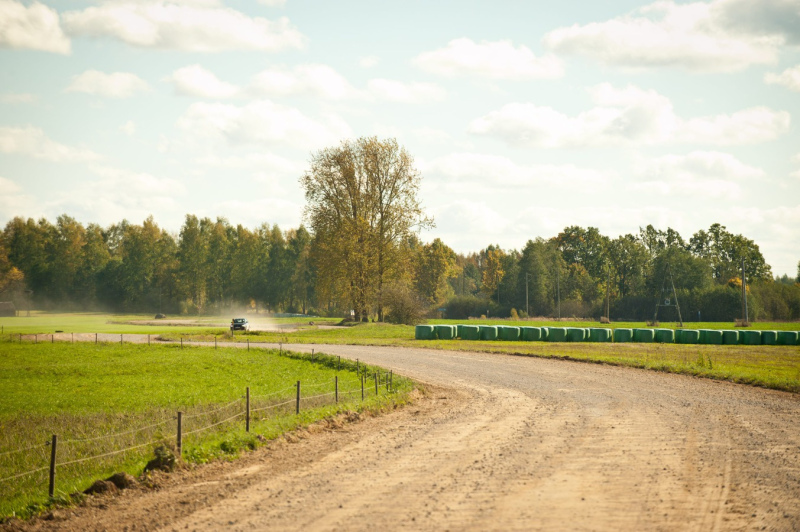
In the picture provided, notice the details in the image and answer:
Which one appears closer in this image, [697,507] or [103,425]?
[697,507]

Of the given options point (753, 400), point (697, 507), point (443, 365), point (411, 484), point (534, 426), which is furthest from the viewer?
point (443, 365)

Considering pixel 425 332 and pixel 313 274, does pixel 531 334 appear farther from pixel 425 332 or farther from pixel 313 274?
pixel 313 274

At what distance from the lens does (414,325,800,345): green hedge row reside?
55.8m

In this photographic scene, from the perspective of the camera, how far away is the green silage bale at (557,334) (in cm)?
5953

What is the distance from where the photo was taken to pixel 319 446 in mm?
17516

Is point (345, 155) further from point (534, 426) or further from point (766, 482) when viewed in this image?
point (766, 482)

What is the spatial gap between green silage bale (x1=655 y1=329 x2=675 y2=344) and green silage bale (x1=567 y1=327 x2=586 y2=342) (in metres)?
6.31

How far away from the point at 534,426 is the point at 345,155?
64434 mm

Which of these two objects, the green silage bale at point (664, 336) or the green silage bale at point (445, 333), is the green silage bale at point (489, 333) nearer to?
the green silage bale at point (445, 333)

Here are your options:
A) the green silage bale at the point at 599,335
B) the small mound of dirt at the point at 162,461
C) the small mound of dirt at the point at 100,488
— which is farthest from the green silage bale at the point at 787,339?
the small mound of dirt at the point at 100,488

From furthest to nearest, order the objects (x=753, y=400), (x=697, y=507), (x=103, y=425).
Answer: (x=753, y=400), (x=103, y=425), (x=697, y=507)

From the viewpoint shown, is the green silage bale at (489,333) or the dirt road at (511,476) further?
the green silage bale at (489,333)

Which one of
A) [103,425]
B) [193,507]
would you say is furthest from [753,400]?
[103,425]

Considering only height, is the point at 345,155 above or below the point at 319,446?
above
